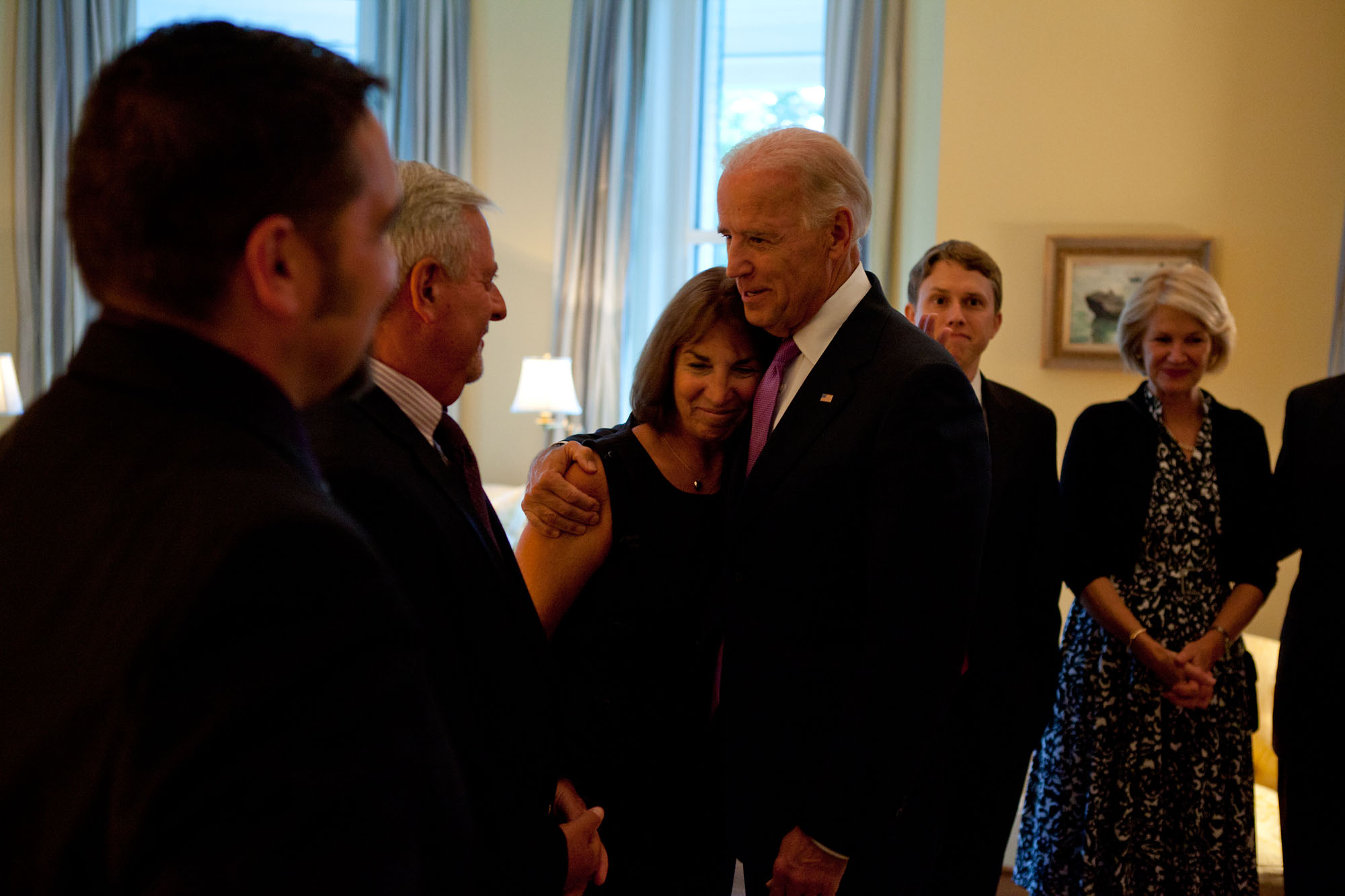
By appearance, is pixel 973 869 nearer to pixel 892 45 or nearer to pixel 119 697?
pixel 119 697

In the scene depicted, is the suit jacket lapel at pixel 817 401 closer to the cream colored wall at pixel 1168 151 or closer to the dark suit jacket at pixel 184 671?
the dark suit jacket at pixel 184 671

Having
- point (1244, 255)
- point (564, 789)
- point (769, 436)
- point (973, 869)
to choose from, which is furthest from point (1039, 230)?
point (564, 789)

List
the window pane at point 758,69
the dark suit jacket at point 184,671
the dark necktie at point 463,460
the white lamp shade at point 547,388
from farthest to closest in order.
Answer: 1. the window pane at point 758,69
2. the white lamp shade at point 547,388
3. the dark necktie at point 463,460
4. the dark suit jacket at point 184,671

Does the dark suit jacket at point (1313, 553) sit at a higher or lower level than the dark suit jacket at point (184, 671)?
lower

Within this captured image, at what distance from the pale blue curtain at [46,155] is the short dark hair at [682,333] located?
239 inches

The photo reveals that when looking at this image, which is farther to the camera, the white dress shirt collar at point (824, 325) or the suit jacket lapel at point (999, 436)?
the suit jacket lapel at point (999, 436)

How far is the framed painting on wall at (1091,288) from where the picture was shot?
4.24m

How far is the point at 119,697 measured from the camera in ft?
1.84

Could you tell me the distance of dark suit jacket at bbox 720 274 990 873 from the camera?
1.52 metres

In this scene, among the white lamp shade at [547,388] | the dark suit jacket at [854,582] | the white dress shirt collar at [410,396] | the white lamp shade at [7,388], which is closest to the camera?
the white dress shirt collar at [410,396]

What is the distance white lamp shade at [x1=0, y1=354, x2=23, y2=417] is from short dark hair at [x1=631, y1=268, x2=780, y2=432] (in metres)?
5.03

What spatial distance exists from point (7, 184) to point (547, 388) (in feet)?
13.6

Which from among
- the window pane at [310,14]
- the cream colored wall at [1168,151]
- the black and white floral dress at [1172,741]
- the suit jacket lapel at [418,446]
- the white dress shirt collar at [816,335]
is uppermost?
the window pane at [310,14]

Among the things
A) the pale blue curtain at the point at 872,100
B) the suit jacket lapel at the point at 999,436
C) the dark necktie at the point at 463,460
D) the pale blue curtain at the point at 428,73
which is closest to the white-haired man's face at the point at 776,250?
the dark necktie at the point at 463,460
